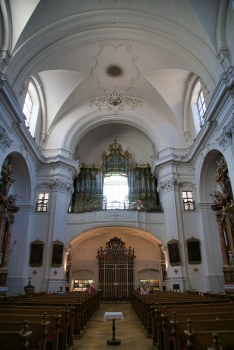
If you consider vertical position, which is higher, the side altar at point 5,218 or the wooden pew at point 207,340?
the side altar at point 5,218

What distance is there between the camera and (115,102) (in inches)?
714

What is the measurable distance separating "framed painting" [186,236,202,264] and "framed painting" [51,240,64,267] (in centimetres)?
724

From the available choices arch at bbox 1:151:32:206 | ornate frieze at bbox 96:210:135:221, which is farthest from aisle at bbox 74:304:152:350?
arch at bbox 1:151:32:206

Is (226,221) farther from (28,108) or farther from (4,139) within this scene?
(28,108)

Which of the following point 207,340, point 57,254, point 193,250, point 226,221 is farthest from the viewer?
point 57,254

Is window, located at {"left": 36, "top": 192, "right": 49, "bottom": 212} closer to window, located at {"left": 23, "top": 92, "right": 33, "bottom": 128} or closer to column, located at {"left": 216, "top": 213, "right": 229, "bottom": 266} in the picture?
window, located at {"left": 23, "top": 92, "right": 33, "bottom": 128}

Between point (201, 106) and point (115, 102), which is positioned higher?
point (115, 102)

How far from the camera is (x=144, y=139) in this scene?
21422 mm

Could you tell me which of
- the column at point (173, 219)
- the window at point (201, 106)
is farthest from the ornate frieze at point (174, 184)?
the window at point (201, 106)

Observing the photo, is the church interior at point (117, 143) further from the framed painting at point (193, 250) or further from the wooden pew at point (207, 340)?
the wooden pew at point (207, 340)

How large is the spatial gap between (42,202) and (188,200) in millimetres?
9040

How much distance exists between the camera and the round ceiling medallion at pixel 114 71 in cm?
1548

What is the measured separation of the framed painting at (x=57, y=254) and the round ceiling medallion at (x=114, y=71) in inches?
423

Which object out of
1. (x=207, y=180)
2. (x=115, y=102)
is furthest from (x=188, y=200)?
(x=115, y=102)
